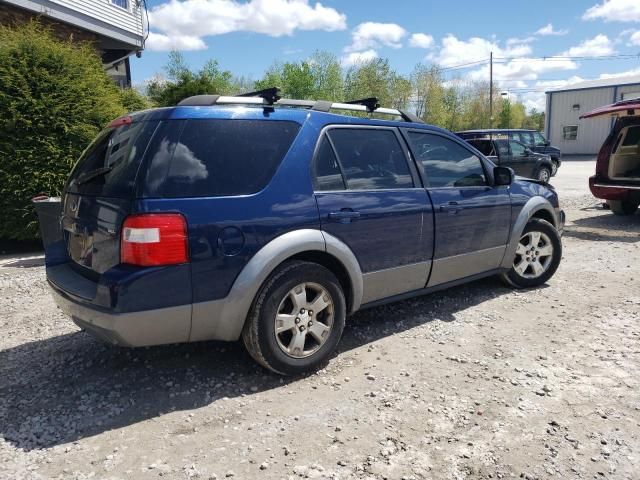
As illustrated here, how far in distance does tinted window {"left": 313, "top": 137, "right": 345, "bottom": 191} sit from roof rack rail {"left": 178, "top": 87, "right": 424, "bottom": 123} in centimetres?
39

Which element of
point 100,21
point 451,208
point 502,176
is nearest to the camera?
point 451,208

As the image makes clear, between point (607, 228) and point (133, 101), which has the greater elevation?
point (133, 101)

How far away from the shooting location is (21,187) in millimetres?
6824

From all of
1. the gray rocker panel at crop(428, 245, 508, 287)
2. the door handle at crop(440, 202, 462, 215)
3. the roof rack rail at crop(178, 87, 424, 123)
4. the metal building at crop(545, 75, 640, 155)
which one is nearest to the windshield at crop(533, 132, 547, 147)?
the gray rocker panel at crop(428, 245, 508, 287)

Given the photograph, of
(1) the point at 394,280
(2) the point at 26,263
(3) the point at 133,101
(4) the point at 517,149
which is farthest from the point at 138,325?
(4) the point at 517,149

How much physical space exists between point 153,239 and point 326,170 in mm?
1309

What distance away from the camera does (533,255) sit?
515 cm

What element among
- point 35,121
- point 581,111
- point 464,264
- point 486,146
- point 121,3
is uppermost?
point 121,3

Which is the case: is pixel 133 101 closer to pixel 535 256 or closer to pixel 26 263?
pixel 26 263

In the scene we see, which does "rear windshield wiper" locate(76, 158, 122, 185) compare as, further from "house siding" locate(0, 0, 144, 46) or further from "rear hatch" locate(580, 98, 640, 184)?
"house siding" locate(0, 0, 144, 46)

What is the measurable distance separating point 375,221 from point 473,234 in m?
1.24

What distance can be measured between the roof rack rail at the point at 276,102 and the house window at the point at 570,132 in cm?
3904

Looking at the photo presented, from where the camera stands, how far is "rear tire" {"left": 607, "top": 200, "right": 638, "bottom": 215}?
984 cm

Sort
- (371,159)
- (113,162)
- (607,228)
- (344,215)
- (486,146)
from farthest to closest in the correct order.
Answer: (486,146), (607,228), (371,159), (344,215), (113,162)
